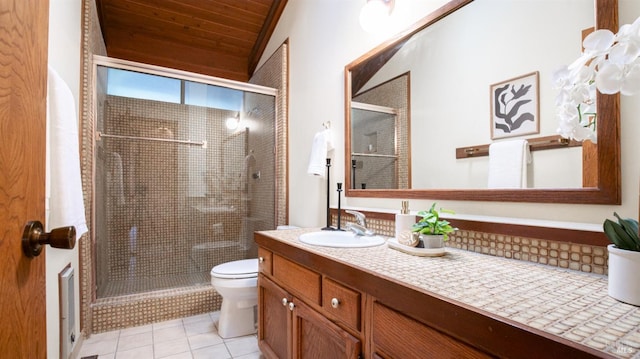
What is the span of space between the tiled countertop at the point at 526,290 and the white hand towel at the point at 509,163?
279mm

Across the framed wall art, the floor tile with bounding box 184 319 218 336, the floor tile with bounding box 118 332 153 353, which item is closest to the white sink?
the framed wall art

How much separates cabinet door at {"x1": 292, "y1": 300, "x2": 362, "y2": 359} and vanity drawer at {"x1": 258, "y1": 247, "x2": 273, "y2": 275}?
321 mm

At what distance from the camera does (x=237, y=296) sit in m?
2.00

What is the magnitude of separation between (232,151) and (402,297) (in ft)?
8.41

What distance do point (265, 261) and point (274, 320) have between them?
0.96ft

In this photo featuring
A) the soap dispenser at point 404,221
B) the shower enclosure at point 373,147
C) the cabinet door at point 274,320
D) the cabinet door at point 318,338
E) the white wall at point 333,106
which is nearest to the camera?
the white wall at point 333,106

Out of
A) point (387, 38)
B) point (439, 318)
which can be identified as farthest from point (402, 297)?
point (387, 38)

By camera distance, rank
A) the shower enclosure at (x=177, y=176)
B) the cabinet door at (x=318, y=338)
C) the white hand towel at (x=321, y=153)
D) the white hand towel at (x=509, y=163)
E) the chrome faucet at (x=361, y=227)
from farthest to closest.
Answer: the shower enclosure at (x=177, y=176) → the white hand towel at (x=321, y=153) → the chrome faucet at (x=361, y=227) → the white hand towel at (x=509, y=163) → the cabinet door at (x=318, y=338)

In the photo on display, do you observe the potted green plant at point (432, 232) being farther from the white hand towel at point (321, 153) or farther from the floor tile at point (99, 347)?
the floor tile at point (99, 347)

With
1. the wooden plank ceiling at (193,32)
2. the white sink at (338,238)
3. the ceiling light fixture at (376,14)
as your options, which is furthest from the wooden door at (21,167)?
the wooden plank ceiling at (193,32)

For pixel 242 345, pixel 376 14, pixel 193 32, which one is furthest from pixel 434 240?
pixel 193 32

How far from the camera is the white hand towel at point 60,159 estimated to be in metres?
1.09

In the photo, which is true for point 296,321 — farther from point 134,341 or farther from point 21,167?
point 134,341

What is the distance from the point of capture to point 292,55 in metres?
2.70
